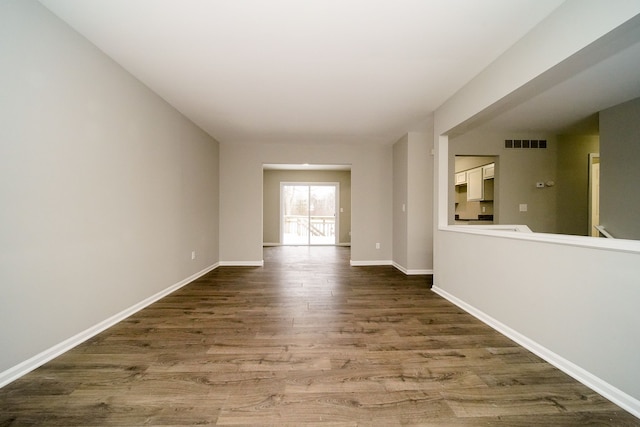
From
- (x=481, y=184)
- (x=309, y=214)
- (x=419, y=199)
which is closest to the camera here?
(x=419, y=199)

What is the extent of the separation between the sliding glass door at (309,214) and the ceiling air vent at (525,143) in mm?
4912

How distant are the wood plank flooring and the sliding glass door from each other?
5833 millimetres

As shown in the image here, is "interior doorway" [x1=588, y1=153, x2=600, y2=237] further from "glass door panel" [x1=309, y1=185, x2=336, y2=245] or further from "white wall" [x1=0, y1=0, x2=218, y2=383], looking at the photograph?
"white wall" [x1=0, y1=0, x2=218, y2=383]

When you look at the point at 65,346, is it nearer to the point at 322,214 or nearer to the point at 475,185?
the point at 475,185

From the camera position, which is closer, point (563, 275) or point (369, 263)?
point (563, 275)

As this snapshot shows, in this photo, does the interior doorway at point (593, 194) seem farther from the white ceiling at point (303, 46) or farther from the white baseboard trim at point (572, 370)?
the white baseboard trim at point (572, 370)

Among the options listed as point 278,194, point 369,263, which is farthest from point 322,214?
point 369,263

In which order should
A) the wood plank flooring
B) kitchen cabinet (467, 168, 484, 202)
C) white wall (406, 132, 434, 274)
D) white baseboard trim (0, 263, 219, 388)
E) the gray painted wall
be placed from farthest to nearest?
1. kitchen cabinet (467, 168, 484, 202)
2. white wall (406, 132, 434, 274)
3. the gray painted wall
4. white baseboard trim (0, 263, 219, 388)
5. the wood plank flooring

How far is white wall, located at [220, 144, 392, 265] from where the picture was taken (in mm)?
4996

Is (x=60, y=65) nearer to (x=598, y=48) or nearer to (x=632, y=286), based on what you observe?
(x=598, y=48)

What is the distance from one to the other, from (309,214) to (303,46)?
659cm

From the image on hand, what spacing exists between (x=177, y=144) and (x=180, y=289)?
204 centimetres

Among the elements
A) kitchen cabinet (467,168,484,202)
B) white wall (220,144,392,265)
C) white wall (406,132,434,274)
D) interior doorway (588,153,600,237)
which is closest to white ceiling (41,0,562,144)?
white wall (406,132,434,274)

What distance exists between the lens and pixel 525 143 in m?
4.27
